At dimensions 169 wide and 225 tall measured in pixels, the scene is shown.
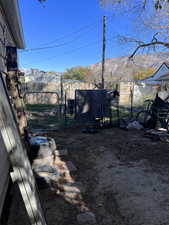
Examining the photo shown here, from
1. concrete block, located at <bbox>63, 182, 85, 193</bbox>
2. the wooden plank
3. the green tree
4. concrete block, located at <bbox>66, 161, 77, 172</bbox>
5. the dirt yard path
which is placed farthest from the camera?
the green tree

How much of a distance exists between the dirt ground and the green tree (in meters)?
28.8

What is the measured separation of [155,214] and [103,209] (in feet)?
2.00

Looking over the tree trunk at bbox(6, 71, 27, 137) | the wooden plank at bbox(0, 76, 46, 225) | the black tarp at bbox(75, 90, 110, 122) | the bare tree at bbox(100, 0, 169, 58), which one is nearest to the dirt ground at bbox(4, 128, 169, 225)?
the wooden plank at bbox(0, 76, 46, 225)

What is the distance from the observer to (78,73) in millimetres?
32594

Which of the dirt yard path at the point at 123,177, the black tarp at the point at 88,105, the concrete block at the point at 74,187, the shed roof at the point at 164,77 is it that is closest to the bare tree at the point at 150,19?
the shed roof at the point at 164,77

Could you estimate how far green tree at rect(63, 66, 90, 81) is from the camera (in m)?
32.2

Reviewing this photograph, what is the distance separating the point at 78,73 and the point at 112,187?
31.4 m

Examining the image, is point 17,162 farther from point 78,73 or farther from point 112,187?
point 78,73

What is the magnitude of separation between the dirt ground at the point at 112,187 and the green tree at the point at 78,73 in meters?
28.8

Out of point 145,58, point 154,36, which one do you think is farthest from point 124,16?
point 145,58

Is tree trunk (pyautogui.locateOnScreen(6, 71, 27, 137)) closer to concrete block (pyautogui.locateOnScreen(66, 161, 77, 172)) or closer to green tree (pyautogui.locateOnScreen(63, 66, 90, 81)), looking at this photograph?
concrete block (pyautogui.locateOnScreen(66, 161, 77, 172))

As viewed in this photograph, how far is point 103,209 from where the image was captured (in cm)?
204

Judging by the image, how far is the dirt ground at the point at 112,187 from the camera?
1907 millimetres

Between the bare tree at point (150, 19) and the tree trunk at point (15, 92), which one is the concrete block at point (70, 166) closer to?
the tree trunk at point (15, 92)
